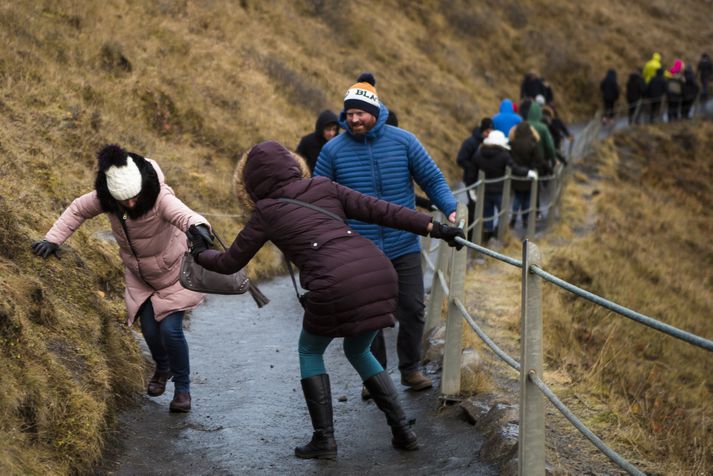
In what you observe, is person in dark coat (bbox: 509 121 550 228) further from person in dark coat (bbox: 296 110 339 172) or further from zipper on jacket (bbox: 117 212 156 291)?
zipper on jacket (bbox: 117 212 156 291)

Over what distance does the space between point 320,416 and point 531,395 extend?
1.32 meters

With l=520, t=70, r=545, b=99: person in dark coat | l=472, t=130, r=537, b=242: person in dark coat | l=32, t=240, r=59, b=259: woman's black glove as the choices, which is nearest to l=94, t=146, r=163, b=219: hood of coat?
l=32, t=240, r=59, b=259: woman's black glove

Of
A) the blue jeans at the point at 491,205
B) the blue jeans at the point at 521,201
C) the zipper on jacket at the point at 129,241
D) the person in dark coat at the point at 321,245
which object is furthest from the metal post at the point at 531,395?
the blue jeans at the point at 521,201

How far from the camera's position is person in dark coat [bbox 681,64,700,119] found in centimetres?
3223

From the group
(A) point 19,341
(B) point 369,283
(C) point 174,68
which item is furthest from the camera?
(C) point 174,68

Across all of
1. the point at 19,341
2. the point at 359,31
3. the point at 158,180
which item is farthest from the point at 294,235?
the point at 359,31

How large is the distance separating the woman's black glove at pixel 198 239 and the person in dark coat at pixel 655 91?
28972 mm

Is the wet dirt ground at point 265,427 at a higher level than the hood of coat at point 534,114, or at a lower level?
lower

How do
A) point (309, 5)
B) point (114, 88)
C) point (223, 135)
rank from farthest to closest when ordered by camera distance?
point (309, 5)
point (223, 135)
point (114, 88)

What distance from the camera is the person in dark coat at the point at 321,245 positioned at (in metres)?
4.75

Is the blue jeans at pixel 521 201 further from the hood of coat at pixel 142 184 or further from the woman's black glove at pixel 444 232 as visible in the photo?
the woman's black glove at pixel 444 232

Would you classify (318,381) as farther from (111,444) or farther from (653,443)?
(653,443)

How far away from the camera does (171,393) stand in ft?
21.7

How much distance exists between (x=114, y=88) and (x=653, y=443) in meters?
9.78
